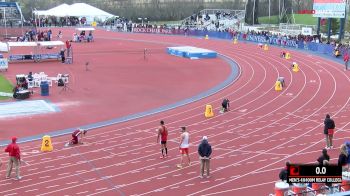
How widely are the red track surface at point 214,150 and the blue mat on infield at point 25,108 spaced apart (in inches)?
174

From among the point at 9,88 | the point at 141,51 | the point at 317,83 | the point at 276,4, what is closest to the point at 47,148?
A: the point at 9,88

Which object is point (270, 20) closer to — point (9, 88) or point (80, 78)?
point (80, 78)

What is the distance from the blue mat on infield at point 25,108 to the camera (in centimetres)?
2225

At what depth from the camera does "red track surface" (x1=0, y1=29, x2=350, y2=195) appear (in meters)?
13.5

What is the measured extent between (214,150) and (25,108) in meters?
10.3

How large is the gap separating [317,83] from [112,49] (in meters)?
24.8

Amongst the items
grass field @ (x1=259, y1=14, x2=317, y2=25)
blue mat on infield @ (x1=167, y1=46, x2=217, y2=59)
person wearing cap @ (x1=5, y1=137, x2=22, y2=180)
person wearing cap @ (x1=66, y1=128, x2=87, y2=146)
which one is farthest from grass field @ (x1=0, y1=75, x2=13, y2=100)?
grass field @ (x1=259, y1=14, x2=317, y2=25)

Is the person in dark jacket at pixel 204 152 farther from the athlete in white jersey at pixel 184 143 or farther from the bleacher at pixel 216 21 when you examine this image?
the bleacher at pixel 216 21

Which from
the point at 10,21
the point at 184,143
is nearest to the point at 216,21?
the point at 10,21

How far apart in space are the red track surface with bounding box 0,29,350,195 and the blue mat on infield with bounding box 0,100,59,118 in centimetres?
442

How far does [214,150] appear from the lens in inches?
664

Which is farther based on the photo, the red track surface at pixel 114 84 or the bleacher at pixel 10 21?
the bleacher at pixel 10 21

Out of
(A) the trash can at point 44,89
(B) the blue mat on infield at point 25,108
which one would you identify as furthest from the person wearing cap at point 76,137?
(A) the trash can at point 44,89

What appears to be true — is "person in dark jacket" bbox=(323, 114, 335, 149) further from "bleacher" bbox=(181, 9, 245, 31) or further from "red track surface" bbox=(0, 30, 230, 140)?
"bleacher" bbox=(181, 9, 245, 31)
